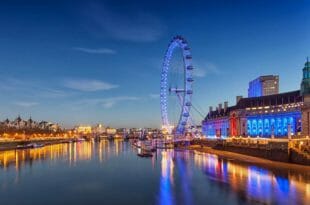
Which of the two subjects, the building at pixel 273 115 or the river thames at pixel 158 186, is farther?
the building at pixel 273 115

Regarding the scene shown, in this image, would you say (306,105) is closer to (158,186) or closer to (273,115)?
(273,115)

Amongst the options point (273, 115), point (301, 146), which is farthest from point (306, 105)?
point (301, 146)

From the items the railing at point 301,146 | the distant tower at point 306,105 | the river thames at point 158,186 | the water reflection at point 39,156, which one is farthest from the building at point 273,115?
the water reflection at point 39,156

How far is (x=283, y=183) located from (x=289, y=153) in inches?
811

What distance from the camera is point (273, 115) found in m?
118

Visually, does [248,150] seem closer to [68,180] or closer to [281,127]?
[281,127]

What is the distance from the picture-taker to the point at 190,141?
14512 cm

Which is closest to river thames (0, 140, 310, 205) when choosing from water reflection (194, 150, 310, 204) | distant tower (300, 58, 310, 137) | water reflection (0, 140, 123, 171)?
water reflection (194, 150, 310, 204)

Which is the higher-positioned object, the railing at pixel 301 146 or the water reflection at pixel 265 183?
the railing at pixel 301 146

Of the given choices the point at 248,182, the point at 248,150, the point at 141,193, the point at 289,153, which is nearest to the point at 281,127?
the point at 248,150

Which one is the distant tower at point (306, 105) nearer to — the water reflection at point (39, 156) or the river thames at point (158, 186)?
the river thames at point (158, 186)

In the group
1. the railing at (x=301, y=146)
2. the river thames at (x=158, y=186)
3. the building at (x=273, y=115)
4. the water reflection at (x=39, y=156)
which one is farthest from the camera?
the building at (x=273, y=115)

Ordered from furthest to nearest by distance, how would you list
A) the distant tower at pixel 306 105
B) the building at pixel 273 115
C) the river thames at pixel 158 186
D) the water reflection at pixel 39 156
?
the building at pixel 273 115 < the distant tower at pixel 306 105 < the water reflection at pixel 39 156 < the river thames at pixel 158 186

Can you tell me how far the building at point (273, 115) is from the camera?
97.2 m
